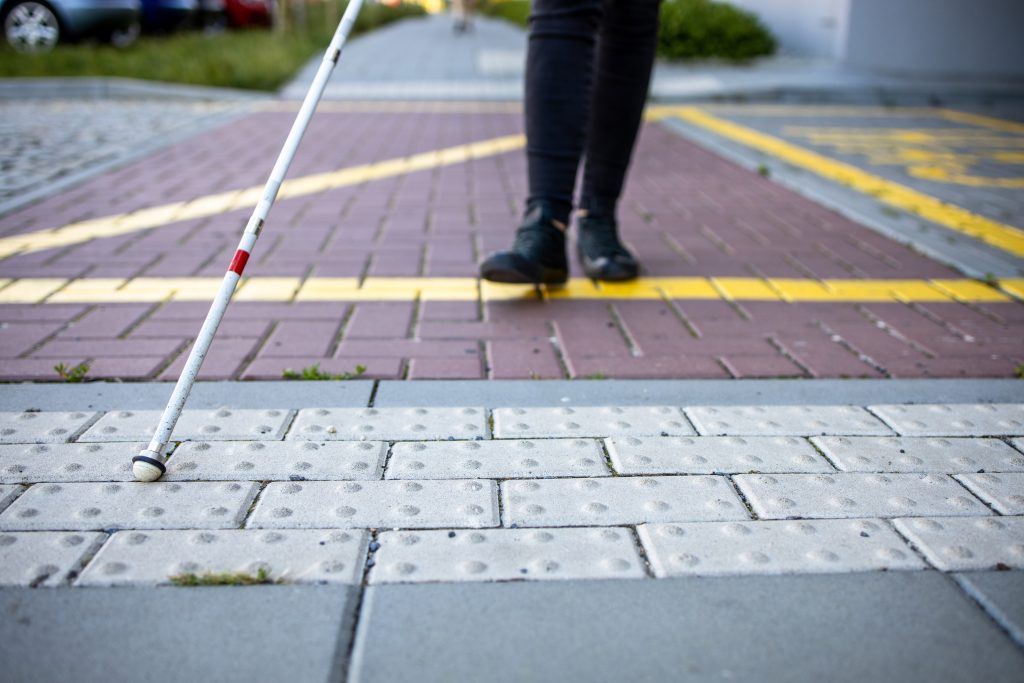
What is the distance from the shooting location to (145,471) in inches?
66.1

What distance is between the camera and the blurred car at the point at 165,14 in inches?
583

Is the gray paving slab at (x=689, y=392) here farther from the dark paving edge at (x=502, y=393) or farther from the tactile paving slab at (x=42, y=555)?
the tactile paving slab at (x=42, y=555)

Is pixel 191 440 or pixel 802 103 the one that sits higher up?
pixel 802 103

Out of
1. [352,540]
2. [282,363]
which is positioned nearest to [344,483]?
[352,540]

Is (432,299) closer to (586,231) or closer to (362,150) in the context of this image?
(586,231)

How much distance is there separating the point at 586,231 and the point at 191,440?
1.65 meters

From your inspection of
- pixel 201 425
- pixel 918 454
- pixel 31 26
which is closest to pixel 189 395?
pixel 201 425

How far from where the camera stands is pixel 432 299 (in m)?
2.87

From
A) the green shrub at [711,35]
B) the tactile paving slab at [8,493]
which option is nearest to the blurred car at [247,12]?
the green shrub at [711,35]

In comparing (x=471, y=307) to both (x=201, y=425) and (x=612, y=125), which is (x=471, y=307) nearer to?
(x=612, y=125)

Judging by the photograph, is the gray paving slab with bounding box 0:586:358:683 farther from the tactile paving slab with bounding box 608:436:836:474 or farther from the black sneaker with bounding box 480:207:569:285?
the black sneaker with bounding box 480:207:569:285

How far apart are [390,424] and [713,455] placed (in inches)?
26.6

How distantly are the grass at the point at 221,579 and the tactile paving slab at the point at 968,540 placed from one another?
1.05 m

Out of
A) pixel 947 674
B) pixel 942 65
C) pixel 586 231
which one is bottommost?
pixel 947 674
